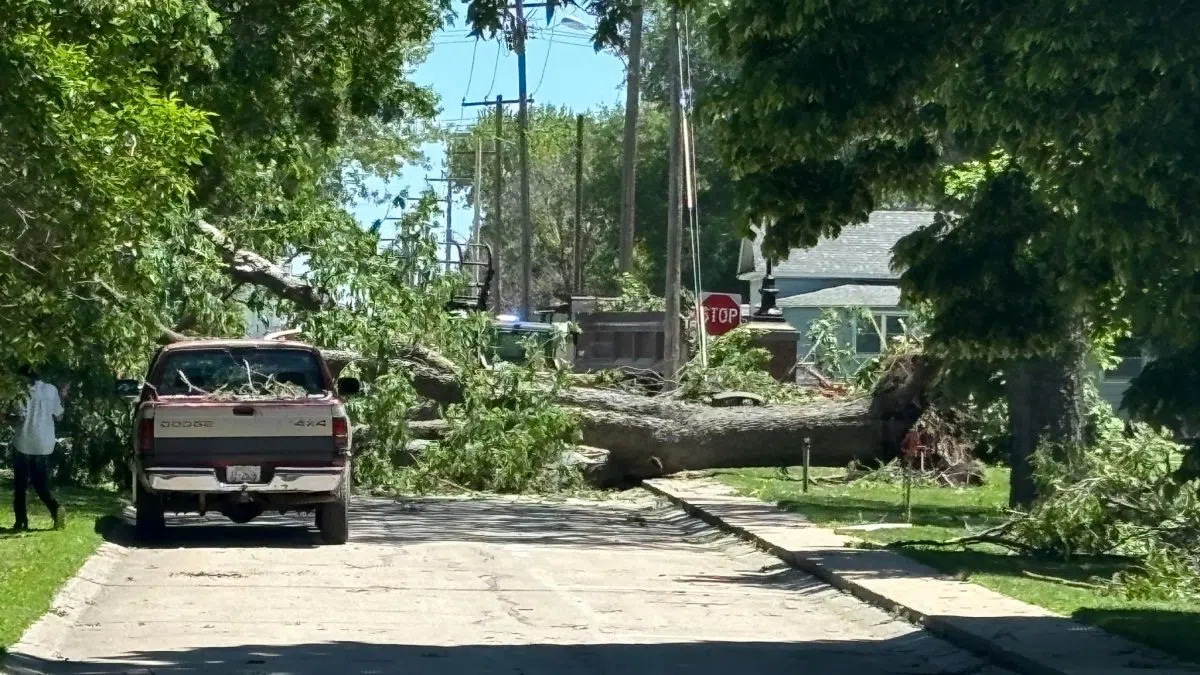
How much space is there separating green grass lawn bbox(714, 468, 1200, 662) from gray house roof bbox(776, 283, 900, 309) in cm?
2011

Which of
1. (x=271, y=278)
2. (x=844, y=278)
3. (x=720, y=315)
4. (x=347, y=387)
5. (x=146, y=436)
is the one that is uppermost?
(x=844, y=278)

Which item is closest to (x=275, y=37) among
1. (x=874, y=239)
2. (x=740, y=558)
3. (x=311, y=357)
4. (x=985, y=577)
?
(x=311, y=357)

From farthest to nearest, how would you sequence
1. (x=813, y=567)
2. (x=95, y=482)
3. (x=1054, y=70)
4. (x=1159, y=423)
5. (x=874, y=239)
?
(x=874, y=239) → (x=95, y=482) → (x=813, y=567) → (x=1159, y=423) → (x=1054, y=70)

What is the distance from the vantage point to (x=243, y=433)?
56.0ft

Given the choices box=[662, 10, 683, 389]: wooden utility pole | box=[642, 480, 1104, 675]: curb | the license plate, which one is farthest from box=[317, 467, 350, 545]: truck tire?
box=[662, 10, 683, 389]: wooden utility pole

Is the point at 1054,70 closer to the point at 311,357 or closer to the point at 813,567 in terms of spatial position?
the point at 813,567

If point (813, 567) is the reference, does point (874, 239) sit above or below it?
above

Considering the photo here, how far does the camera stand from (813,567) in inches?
656

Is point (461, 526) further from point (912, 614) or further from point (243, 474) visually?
point (912, 614)

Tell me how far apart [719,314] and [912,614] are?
2409 centimetres

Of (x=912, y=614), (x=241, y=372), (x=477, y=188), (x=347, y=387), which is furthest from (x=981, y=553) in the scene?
(x=477, y=188)

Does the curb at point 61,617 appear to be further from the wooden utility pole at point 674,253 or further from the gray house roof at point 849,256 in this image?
the gray house roof at point 849,256

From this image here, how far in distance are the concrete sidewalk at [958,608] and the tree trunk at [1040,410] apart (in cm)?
256

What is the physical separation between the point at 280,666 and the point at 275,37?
12377mm
